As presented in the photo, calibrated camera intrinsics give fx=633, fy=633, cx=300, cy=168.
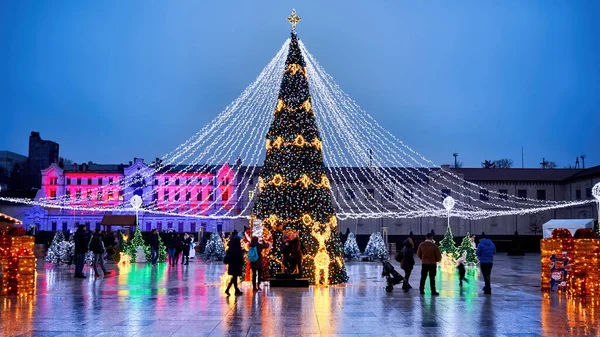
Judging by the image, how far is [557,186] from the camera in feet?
216

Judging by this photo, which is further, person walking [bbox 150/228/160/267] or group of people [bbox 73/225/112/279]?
person walking [bbox 150/228/160/267]

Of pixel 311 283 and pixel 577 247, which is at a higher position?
pixel 577 247

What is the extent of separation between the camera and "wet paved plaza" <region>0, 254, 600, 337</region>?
33.0 feet

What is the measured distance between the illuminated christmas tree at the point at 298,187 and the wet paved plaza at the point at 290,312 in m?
1.82

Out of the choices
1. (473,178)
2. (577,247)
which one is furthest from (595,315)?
(473,178)

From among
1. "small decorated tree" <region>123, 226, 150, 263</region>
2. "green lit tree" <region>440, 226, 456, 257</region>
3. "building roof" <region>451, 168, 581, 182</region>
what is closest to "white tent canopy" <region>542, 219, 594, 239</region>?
"green lit tree" <region>440, 226, 456, 257</region>

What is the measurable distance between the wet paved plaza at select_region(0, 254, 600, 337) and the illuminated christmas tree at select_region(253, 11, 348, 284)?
182 centimetres

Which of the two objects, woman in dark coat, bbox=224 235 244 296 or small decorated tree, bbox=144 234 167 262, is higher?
woman in dark coat, bbox=224 235 244 296

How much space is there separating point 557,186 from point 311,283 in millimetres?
53434

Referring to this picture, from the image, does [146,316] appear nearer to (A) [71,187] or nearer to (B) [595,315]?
(B) [595,315]

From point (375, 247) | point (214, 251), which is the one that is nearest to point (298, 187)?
point (375, 247)

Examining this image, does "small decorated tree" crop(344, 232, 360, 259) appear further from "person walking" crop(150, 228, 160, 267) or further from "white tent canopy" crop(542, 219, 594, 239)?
"person walking" crop(150, 228, 160, 267)

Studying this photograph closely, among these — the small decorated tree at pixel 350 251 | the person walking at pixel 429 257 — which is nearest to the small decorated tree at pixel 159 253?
the small decorated tree at pixel 350 251

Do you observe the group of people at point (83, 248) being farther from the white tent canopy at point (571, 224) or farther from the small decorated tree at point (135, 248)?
the white tent canopy at point (571, 224)
